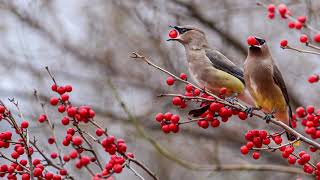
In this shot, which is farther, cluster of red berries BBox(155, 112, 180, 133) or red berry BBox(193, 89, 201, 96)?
red berry BBox(193, 89, 201, 96)

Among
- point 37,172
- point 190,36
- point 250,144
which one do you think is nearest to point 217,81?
point 190,36

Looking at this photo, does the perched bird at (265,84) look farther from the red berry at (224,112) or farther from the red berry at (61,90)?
the red berry at (61,90)

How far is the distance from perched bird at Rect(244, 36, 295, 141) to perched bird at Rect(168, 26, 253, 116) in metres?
0.35

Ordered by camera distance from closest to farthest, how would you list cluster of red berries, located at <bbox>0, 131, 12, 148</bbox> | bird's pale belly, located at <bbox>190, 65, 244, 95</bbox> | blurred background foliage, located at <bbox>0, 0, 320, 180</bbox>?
1. cluster of red berries, located at <bbox>0, 131, 12, 148</bbox>
2. bird's pale belly, located at <bbox>190, 65, 244, 95</bbox>
3. blurred background foliage, located at <bbox>0, 0, 320, 180</bbox>

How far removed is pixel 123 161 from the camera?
10.2 feet

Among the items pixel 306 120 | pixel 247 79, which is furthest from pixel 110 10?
pixel 306 120

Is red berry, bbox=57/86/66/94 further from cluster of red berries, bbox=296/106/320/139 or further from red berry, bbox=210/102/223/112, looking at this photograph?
cluster of red berries, bbox=296/106/320/139

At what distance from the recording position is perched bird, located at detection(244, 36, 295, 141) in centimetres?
481

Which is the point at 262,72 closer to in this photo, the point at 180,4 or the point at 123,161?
the point at 123,161

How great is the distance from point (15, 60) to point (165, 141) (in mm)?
2480

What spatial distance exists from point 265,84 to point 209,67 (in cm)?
87

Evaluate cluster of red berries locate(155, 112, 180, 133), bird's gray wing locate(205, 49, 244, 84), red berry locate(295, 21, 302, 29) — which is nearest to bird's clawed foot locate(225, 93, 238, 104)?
bird's gray wing locate(205, 49, 244, 84)

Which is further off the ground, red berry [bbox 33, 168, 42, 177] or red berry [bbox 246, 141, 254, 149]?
red berry [bbox 33, 168, 42, 177]

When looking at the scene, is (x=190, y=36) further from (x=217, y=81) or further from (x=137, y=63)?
(x=137, y=63)
